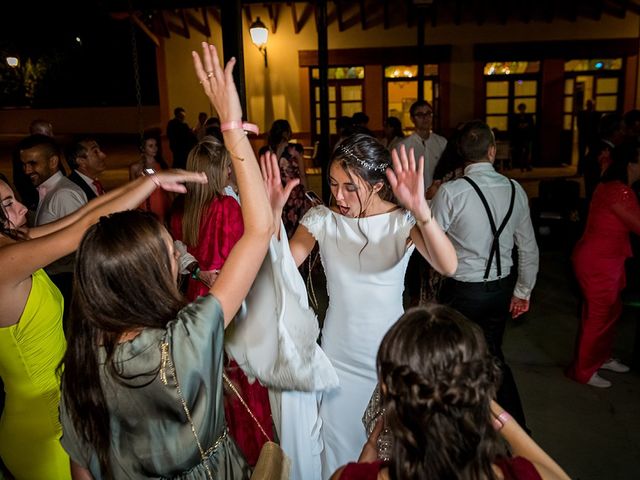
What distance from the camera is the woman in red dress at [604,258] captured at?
11.7 feet

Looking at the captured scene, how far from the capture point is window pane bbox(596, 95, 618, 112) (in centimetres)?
1410

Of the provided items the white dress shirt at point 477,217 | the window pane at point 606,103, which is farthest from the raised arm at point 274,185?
the window pane at point 606,103

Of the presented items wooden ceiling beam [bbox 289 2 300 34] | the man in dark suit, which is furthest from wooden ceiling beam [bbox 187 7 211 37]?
the man in dark suit

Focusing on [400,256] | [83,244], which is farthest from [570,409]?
[83,244]

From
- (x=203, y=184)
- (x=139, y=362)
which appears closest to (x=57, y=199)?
(x=203, y=184)

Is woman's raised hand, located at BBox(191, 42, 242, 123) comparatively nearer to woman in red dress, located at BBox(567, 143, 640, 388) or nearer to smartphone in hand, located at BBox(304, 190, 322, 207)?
smartphone in hand, located at BBox(304, 190, 322, 207)

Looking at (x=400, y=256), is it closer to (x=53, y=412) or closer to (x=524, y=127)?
(x=53, y=412)

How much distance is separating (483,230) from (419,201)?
135cm

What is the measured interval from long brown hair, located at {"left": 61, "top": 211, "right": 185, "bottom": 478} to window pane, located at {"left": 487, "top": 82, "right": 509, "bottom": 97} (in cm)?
1411

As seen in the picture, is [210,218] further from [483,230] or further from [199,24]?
[199,24]

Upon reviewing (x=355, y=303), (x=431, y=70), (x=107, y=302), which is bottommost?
(x=355, y=303)

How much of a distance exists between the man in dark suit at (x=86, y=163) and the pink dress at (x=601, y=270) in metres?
3.43

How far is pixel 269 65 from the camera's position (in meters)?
13.7

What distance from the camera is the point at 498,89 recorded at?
564 inches
